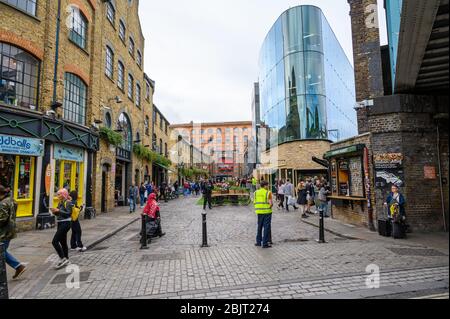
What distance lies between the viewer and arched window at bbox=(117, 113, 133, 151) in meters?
18.7

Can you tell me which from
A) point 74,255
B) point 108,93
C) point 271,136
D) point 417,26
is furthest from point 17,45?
point 271,136

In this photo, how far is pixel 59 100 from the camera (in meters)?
11.4

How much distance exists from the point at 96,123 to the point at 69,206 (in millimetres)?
9372

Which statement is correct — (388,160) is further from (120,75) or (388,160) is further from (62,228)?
(120,75)

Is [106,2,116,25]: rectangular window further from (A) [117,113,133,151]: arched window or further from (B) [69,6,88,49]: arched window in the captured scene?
(A) [117,113,133,151]: arched window

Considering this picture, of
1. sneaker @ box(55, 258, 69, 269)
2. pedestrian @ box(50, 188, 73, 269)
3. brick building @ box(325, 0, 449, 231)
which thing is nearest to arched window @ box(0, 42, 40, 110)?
pedestrian @ box(50, 188, 73, 269)

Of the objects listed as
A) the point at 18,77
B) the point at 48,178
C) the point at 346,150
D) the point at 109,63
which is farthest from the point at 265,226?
the point at 109,63

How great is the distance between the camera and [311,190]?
1367 centimetres

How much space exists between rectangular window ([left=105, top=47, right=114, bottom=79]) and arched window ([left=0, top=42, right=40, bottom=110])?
6039 millimetres

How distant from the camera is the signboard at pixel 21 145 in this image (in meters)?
9.00

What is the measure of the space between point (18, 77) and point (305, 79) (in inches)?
754

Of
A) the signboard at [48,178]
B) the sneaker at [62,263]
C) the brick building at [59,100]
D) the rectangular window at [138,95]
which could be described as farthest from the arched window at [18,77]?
the rectangular window at [138,95]

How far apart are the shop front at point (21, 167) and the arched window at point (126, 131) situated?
8.33m

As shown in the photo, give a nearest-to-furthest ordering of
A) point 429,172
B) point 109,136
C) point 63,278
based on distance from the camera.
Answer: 1. point 63,278
2. point 429,172
3. point 109,136
